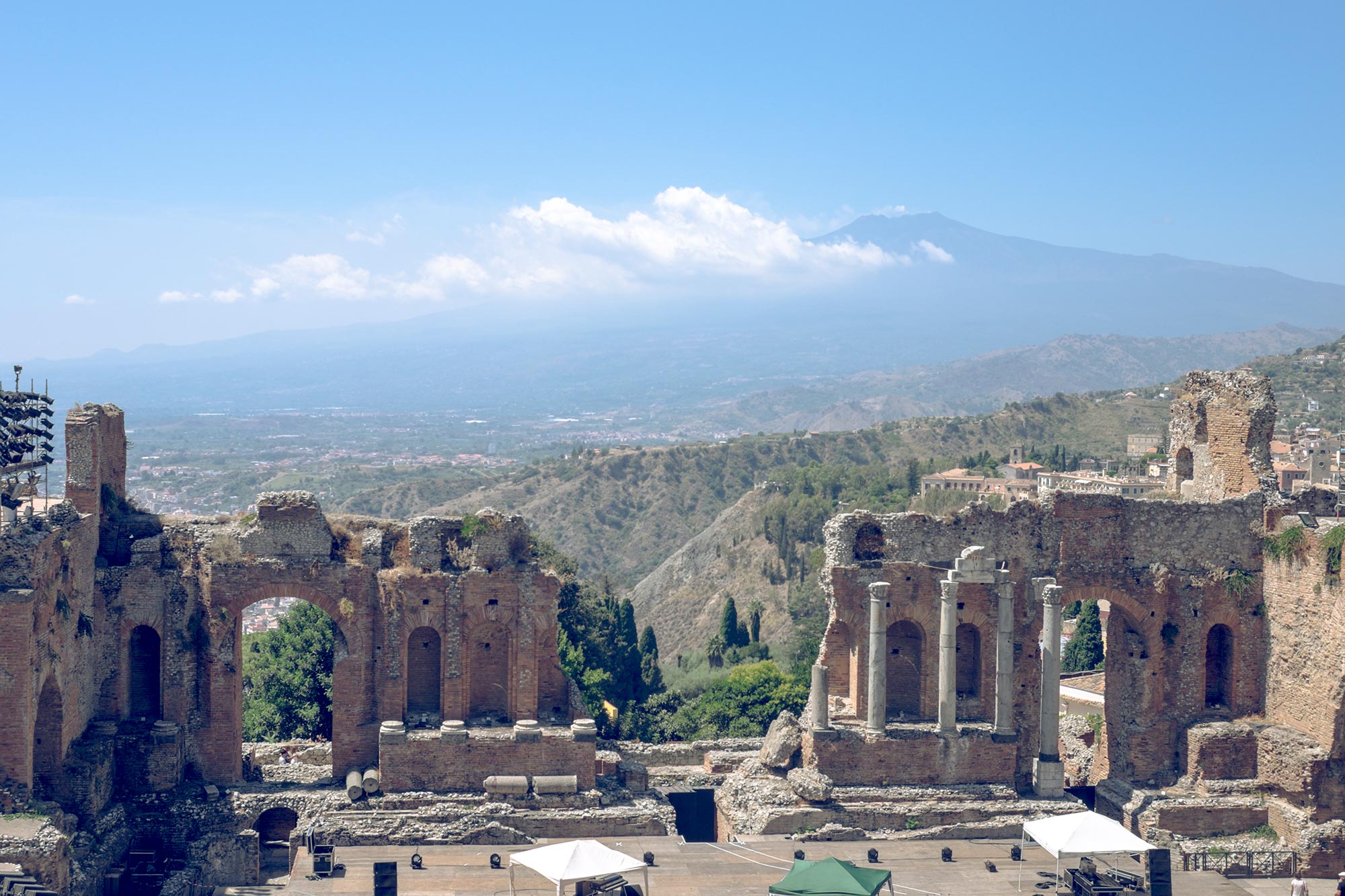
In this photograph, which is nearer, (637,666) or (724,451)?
(637,666)

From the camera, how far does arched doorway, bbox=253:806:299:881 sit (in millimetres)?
32875

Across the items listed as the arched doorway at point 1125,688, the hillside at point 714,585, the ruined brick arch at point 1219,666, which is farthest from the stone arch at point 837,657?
the hillside at point 714,585

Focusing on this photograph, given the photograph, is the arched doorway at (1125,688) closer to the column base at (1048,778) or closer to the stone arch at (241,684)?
the column base at (1048,778)

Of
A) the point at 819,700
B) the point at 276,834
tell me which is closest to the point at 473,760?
the point at 276,834

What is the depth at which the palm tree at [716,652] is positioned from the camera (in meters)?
68.3

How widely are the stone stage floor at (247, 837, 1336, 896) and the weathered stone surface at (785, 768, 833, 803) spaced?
1.22m

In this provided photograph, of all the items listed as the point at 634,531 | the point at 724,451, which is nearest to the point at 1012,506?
the point at 634,531

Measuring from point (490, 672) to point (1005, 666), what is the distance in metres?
12.3

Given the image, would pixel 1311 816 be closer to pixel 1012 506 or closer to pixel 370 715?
pixel 1012 506

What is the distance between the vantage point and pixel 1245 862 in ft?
107

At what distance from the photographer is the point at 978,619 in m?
35.8

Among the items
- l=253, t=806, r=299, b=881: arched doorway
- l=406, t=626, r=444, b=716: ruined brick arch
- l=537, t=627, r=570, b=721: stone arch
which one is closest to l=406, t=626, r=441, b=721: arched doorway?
l=406, t=626, r=444, b=716: ruined brick arch

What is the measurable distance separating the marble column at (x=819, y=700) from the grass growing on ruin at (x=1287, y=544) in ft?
37.7

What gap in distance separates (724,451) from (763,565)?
190ft
